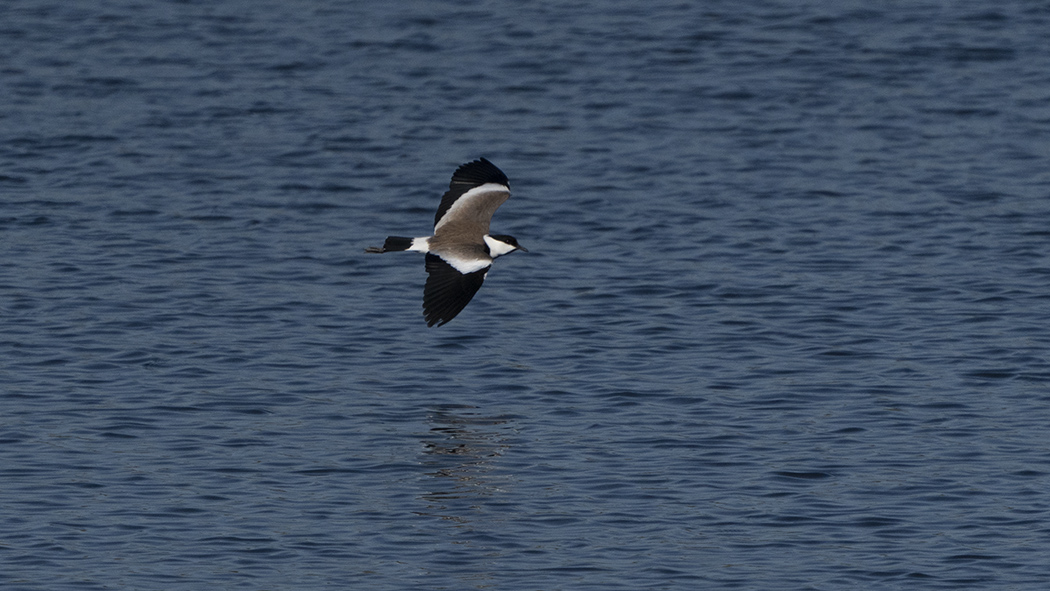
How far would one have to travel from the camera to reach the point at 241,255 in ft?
61.8

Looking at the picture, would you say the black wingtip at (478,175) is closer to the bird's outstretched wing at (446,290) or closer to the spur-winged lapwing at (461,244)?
the spur-winged lapwing at (461,244)

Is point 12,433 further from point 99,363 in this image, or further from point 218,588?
point 218,588

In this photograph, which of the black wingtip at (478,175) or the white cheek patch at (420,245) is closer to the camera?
the white cheek patch at (420,245)

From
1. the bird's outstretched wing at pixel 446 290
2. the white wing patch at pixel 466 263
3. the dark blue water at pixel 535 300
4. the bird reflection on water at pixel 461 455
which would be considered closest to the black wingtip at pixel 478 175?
the white wing patch at pixel 466 263

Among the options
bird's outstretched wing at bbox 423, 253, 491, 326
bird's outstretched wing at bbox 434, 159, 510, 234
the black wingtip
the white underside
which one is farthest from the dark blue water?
the black wingtip

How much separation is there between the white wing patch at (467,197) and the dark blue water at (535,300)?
1461 millimetres

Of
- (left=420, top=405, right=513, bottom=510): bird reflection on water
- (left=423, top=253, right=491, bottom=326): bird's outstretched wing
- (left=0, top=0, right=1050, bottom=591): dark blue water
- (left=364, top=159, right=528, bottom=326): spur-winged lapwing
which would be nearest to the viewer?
(left=0, top=0, right=1050, bottom=591): dark blue water

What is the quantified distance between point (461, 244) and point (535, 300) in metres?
3.48

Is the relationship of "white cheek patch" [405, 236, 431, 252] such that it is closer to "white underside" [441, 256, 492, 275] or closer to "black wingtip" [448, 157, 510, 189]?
"white underside" [441, 256, 492, 275]

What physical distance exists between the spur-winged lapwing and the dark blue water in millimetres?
1110

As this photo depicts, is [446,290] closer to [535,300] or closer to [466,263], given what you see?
[466,263]

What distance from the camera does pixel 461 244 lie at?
Result: 14156 mm

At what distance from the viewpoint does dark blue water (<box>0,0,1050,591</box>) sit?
11742 mm

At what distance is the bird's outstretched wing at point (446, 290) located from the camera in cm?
1325
